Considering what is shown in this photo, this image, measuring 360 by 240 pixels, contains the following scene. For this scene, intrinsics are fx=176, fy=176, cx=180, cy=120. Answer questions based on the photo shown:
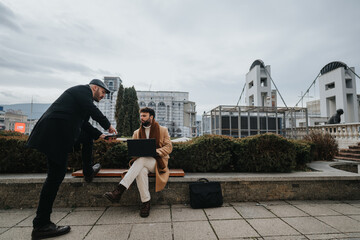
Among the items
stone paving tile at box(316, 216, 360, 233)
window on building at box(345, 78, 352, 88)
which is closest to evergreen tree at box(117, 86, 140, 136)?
stone paving tile at box(316, 216, 360, 233)

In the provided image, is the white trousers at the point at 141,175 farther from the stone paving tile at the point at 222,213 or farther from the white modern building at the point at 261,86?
the white modern building at the point at 261,86

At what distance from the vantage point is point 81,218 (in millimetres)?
2793

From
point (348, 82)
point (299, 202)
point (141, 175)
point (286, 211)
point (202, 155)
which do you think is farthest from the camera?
point (348, 82)

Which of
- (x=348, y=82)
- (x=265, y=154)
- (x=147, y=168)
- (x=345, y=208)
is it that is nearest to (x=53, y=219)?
(x=147, y=168)

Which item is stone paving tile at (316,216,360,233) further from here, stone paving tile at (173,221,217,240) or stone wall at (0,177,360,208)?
stone paving tile at (173,221,217,240)

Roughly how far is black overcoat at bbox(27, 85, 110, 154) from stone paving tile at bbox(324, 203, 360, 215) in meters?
4.24

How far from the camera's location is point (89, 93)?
2.66m

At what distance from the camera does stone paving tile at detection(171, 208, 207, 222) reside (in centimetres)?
277

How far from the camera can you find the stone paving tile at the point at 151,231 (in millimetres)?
2242

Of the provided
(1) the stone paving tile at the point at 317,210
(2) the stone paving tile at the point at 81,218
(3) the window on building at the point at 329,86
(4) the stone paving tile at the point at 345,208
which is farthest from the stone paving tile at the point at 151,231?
(3) the window on building at the point at 329,86

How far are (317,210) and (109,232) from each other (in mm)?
3475

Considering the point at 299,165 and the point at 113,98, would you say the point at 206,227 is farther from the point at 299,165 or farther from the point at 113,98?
the point at 113,98

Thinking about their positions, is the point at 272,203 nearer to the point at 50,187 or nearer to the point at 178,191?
the point at 178,191

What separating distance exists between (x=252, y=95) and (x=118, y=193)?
25.7 meters
